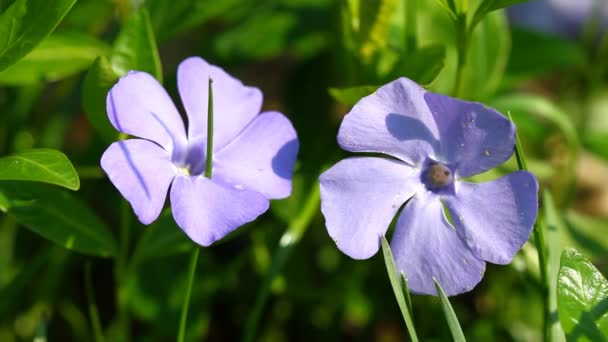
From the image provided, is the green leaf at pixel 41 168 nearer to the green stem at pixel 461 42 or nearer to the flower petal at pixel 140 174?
the flower petal at pixel 140 174

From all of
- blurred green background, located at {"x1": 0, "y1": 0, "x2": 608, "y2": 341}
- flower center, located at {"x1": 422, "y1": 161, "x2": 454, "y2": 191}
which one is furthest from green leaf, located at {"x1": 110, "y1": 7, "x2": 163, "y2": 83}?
flower center, located at {"x1": 422, "y1": 161, "x2": 454, "y2": 191}

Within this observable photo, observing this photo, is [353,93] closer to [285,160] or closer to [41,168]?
[285,160]

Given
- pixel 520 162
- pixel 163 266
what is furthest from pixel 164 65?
pixel 520 162

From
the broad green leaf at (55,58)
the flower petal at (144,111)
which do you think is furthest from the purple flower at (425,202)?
the broad green leaf at (55,58)

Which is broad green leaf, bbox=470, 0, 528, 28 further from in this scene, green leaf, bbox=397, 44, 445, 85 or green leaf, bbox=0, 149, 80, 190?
green leaf, bbox=0, 149, 80, 190

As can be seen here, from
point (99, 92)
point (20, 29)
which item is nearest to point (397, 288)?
point (99, 92)

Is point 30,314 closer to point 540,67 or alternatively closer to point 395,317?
point 395,317
